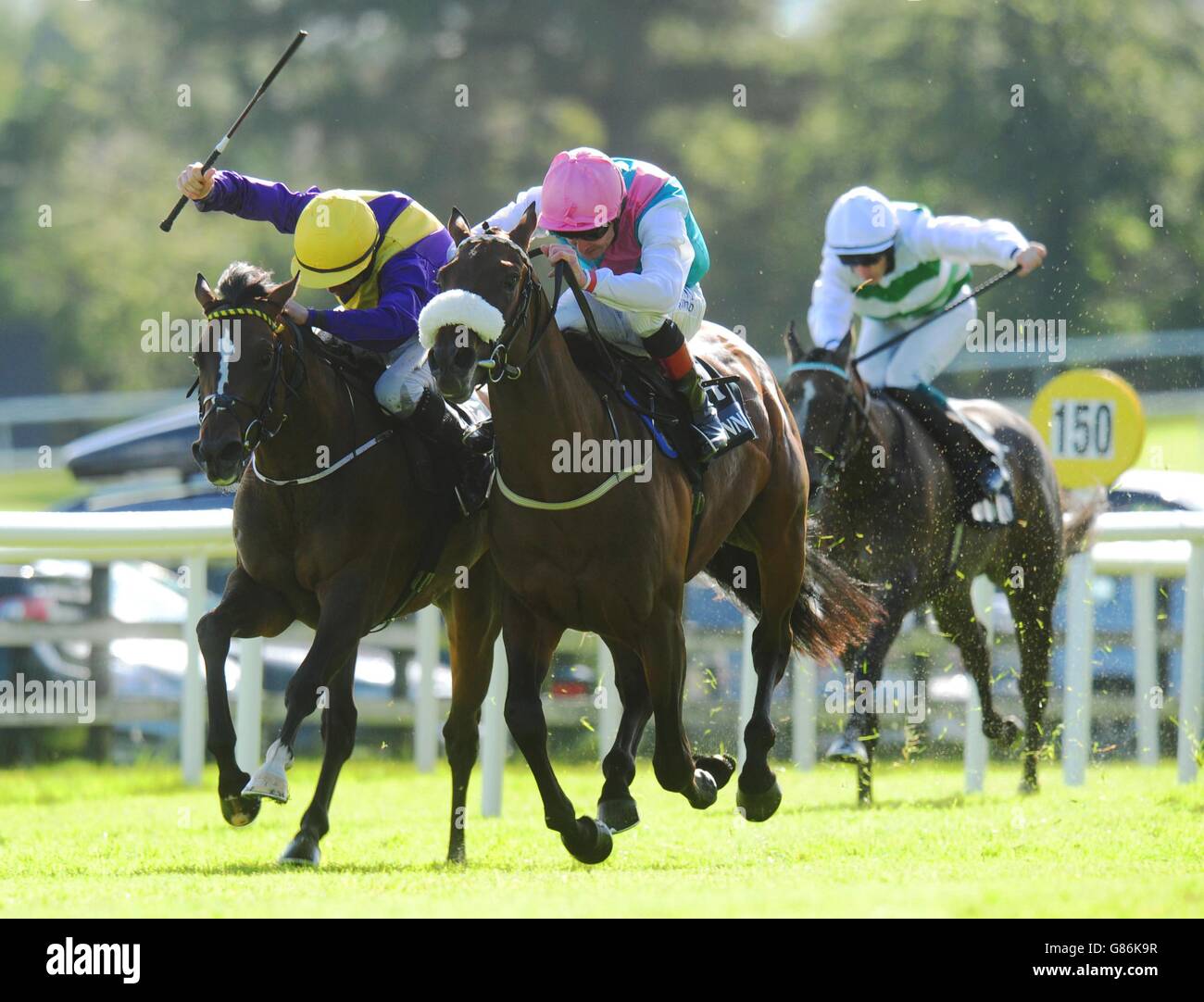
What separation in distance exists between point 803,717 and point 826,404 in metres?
2.20

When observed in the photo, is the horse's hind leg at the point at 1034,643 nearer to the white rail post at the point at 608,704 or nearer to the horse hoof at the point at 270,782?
the white rail post at the point at 608,704

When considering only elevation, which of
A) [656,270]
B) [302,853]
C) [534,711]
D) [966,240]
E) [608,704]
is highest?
[966,240]

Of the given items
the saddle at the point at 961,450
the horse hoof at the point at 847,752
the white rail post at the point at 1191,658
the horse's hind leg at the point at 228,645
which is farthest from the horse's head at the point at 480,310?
the white rail post at the point at 1191,658

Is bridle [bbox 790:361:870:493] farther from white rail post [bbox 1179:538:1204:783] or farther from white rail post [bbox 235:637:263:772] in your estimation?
white rail post [bbox 235:637:263:772]

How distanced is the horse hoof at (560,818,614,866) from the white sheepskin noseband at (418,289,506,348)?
5.12 feet

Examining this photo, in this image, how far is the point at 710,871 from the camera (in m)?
6.14

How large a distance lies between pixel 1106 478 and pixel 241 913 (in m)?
6.23

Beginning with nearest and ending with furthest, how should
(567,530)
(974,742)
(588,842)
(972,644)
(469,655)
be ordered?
1. (567,530)
2. (588,842)
3. (469,655)
4. (974,742)
5. (972,644)

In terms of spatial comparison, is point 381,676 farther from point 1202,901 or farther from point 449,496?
point 1202,901

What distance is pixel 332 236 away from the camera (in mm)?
6430

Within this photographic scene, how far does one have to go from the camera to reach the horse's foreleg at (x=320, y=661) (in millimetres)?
5879

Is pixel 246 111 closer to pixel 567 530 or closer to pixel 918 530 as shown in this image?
pixel 567 530

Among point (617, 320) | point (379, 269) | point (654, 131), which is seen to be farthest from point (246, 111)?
point (654, 131)

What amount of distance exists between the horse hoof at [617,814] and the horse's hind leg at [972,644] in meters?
3.19
